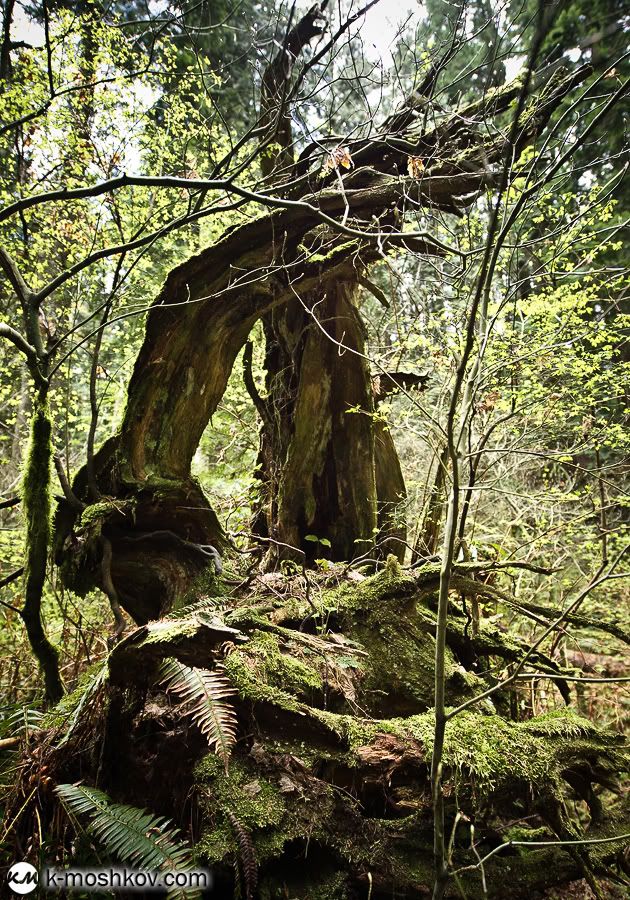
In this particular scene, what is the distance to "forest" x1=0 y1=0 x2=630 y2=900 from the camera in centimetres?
199

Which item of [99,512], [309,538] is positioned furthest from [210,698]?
[309,538]

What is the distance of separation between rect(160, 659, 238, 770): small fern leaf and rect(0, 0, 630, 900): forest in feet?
0.05

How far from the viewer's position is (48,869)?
1.92 meters

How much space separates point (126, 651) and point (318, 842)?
1207mm

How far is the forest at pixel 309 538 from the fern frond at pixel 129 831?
13mm

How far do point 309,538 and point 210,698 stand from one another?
8.06 feet

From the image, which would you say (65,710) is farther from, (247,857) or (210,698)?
(247,857)

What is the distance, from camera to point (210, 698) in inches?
78.4

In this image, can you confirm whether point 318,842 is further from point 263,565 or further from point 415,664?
point 263,565

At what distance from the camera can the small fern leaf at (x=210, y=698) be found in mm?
1854

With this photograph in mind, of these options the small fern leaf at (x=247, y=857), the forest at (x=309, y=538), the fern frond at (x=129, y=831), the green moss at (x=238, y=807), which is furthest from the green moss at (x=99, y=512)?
the small fern leaf at (x=247, y=857)

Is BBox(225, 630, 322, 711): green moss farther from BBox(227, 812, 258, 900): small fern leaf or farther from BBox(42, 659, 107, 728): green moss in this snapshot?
BBox(42, 659, 107, 728): green moss

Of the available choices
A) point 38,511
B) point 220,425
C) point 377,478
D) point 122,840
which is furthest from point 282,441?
point 122,840

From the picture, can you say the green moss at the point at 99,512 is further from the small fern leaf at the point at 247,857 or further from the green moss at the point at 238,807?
the small fern leaf at the point at 247,857
